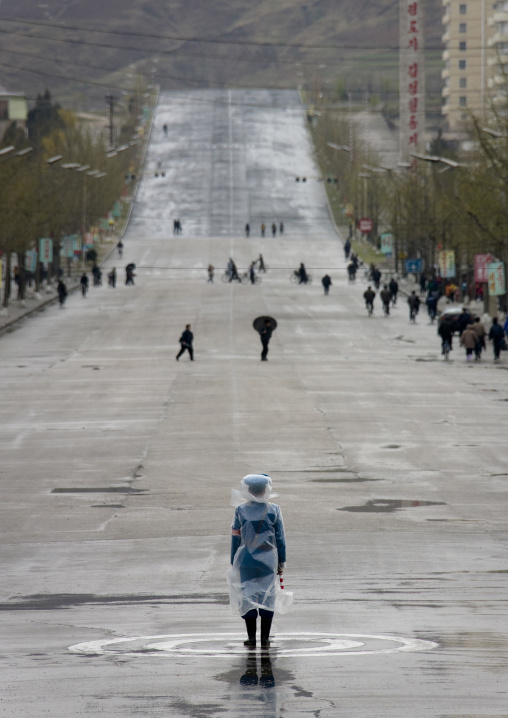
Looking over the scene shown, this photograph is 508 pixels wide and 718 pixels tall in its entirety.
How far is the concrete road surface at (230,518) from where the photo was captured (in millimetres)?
8352

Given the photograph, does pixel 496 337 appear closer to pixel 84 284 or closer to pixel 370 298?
pixel 370 298

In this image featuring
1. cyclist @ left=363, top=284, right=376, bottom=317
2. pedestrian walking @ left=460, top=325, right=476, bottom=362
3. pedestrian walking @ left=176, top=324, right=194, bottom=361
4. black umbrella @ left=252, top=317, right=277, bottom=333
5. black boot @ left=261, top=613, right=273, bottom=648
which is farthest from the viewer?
cyclist @ left=363, top=284, right=376, bottom=317

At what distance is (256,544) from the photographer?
9.50m

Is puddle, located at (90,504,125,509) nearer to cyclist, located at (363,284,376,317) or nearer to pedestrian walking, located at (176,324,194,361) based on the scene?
pedestrian walking, located at (176,324,194,361)

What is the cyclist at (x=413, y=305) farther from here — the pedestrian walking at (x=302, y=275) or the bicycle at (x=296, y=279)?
the bicycle at (x=296, y=279)

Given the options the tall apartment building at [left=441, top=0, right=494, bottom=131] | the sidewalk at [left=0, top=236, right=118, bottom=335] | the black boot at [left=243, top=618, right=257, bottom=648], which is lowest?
the sidewalk at [left=0, top=236, right=118, bottom=335]

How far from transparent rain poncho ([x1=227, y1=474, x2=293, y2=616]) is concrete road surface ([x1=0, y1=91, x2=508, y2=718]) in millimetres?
408

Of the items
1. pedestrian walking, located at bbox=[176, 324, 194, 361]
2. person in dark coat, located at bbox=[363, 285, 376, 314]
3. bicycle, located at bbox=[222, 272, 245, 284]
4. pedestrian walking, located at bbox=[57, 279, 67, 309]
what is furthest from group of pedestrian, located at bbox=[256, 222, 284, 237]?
pedestrian walking, located at bbox=[176, 324, 194, 361]

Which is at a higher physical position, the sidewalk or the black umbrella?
the black umbrella

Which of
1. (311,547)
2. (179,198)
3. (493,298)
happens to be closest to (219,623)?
(311,547)

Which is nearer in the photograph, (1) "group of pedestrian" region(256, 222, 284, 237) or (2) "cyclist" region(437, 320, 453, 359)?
(2) "cyclist" region(437, 320, 453, 359)

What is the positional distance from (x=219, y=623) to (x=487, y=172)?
45.0 m

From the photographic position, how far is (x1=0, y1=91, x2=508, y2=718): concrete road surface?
835 cm

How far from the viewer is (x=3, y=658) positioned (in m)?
9.09
